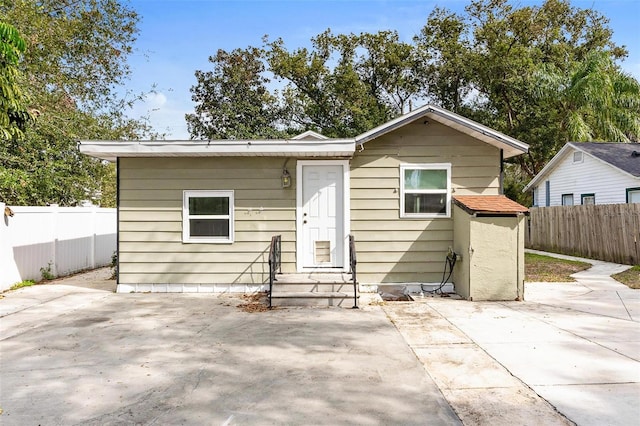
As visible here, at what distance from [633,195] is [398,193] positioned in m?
10.3

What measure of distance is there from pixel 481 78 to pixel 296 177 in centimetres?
1928

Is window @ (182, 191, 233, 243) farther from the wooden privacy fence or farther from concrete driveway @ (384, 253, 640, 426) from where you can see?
the wooden privacy fence

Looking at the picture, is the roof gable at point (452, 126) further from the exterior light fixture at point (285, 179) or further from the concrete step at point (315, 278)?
the concrete step at point (315, 278)

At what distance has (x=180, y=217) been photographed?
304 inches

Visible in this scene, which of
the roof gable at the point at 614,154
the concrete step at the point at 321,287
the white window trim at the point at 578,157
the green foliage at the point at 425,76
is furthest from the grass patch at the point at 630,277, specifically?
the green foliage at the point at 425,76

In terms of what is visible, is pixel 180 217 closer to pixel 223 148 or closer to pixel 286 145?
pixel 223 148

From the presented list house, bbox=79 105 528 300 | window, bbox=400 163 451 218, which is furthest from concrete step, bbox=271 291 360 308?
window, bbox=400 163 451 218

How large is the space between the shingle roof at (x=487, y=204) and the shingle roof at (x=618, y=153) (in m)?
8.91

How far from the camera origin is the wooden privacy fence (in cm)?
1099

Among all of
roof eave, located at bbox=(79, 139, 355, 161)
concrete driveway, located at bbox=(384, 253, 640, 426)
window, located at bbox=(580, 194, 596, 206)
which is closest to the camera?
concrete driveway, located at bbox=(384, 253, 640, 426)

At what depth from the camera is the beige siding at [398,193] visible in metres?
7.58

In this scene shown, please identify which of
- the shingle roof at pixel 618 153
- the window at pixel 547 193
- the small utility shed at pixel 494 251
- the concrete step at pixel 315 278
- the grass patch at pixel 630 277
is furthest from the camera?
the window at pixel 547 193

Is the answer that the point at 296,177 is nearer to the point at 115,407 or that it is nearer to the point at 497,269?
the point at 497,269

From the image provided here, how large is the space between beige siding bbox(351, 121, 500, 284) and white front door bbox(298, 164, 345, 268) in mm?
321
